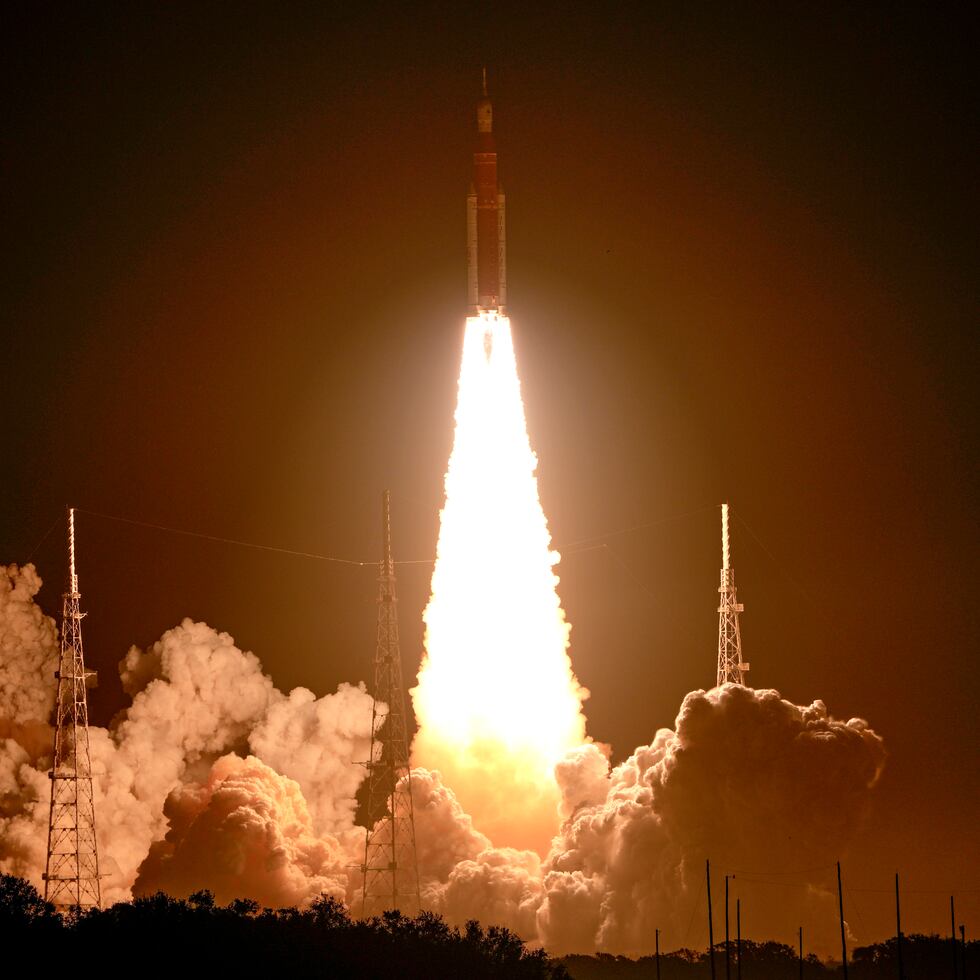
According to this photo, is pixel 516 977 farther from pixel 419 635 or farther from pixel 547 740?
pixel 419 635

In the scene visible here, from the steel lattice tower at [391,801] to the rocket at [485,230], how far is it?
→ 6.57 metres

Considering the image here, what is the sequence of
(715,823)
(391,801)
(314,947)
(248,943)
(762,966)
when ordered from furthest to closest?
1. (391,801)
2. (762,966)
3. (715,823)
4. (314,947)
5. (248,943)

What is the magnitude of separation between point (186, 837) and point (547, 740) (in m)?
10.6

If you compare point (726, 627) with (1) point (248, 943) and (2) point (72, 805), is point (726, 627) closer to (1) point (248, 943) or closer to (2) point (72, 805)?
(2) point (72, 805)

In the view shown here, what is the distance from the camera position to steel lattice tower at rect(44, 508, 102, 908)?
2854 inches

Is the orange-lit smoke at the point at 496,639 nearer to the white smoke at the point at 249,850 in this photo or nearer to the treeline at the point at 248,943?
the white smoke at the point at 249,850

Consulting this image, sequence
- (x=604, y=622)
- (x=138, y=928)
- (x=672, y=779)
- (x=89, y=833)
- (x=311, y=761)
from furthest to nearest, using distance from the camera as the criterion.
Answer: (x=604, y=622) < (x=311, y=761) < (x=89, y=833) < (x=672, y=779) < (x=138, y=928)

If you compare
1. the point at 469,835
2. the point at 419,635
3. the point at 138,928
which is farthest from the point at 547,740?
the point at 138,928

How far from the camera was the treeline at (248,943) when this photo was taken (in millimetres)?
61094

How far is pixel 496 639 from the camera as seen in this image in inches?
3155

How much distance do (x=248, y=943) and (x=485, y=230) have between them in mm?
23293

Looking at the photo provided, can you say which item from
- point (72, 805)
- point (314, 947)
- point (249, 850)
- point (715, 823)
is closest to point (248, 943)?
point (314, 947)

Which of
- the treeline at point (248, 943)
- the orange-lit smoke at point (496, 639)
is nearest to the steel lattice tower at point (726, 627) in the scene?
the orange-lit smoke at point (496, 639)

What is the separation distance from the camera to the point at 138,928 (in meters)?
63.5
